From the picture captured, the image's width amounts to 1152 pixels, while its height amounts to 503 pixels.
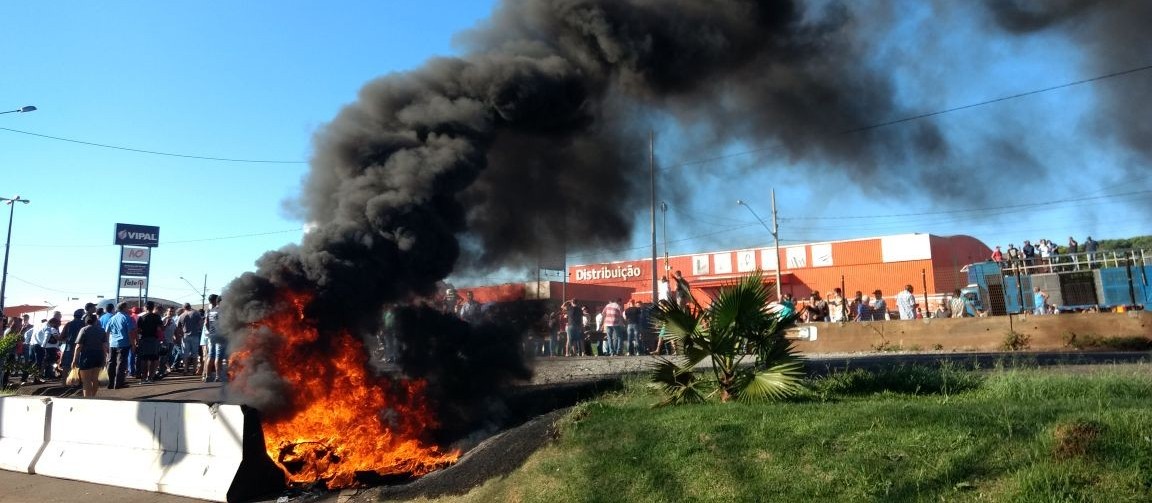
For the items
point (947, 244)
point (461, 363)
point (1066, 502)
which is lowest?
point (1066, 502)

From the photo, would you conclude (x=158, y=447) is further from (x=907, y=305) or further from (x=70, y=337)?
(x=907, y=305)

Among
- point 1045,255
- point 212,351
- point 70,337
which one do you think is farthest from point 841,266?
point 70,337

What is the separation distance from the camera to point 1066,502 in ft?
11.9

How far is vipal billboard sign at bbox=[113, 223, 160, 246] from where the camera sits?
27.2 metres

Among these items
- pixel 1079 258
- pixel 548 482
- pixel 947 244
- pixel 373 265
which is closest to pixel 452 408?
pixel 373 265

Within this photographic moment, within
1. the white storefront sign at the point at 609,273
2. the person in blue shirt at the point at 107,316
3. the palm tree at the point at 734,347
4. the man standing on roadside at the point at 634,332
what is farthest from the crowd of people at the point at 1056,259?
the white storefront sign at the point at 609,273

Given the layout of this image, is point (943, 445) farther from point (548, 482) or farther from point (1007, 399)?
point (548, 482)

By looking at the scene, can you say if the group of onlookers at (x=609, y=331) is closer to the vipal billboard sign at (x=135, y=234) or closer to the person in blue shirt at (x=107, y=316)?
the person in blue shirt at (x=107, y=316)

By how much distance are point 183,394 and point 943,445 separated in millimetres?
11654

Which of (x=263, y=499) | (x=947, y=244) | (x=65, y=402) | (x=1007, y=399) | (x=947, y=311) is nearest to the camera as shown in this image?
(x=1007, y=399)

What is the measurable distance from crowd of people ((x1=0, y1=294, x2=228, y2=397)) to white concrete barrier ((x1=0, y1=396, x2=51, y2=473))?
2.68 meters

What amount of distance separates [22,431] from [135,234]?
873 inches

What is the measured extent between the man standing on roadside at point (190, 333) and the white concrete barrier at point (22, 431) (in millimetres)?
6596

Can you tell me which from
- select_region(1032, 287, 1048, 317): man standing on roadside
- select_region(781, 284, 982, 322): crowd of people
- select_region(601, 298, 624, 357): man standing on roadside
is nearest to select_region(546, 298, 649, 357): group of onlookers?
select_region(601, 298, 624, 357): man standing on roadside
